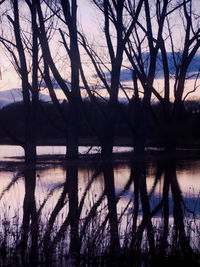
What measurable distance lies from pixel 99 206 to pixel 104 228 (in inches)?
135

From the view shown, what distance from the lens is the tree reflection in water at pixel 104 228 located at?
6766 millimetres

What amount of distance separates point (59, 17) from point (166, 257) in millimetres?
21820

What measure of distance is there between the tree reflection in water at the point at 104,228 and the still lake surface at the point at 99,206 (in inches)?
0.6

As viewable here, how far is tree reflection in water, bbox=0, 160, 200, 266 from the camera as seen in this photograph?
22.2ft

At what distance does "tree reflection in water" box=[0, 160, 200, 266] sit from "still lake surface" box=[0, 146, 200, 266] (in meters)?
0.02

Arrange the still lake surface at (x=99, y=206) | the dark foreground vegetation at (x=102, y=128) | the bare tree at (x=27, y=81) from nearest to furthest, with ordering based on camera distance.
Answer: the still lake surface at (x=99, y=206), the bare tree at (x=27, y=81), the dark foreground vegetation at (x=102, y=128)

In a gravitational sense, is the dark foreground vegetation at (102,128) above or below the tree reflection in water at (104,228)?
above

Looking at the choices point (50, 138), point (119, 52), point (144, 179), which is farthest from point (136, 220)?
point (50, 138)

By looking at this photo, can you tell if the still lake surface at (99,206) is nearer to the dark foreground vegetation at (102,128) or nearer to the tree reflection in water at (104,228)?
the tree reflection in water at (104,228)

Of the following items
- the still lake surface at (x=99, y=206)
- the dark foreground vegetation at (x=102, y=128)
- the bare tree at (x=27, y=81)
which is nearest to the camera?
the still lake surface at (x=99, y=206)

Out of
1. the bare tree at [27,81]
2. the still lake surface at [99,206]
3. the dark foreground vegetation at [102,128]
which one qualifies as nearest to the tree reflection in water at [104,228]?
the still lake surface at [99,206]

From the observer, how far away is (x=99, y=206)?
11.4 m

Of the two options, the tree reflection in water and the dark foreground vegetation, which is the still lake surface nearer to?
the tree reflection in water

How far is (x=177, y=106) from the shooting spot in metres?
31.4
